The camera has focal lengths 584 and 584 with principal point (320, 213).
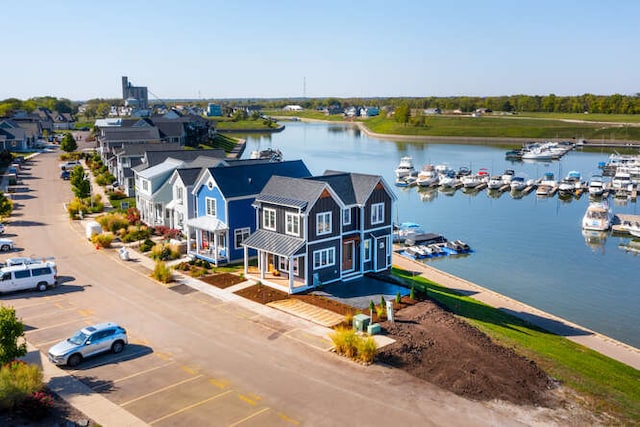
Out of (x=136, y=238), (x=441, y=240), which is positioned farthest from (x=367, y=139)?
(x=136, y=238)

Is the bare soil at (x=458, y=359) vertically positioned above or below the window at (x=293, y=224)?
below

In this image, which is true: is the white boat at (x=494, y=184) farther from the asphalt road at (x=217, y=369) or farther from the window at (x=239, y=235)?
the asphalt road at (x=217, y=369)

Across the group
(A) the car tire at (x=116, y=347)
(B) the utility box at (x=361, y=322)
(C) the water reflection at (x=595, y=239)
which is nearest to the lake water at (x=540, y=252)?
(C) the water reflection at (x=595, y=239)

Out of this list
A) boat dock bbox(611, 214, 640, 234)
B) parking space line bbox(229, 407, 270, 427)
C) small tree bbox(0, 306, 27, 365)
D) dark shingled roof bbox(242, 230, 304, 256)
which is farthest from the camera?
boat dock bbox(611, 214, 640, 234)

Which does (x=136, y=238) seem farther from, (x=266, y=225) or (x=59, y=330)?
(x=59, y=330)

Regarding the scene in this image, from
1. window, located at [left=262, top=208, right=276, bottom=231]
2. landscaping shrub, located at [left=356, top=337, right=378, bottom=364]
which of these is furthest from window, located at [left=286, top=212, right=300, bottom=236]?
landscaping shrub, located at [left=356, top=337, right=378, bottom=364]

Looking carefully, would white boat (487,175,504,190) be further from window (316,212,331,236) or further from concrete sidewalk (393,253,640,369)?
window (316,212,331,236)
